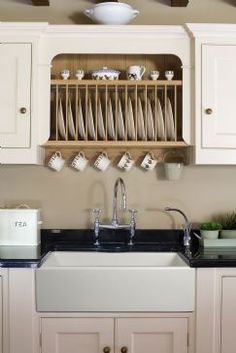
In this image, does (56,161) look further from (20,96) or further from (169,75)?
(169,75)

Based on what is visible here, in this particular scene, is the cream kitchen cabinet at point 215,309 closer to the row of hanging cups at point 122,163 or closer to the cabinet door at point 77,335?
the cabinet door at point 77,335

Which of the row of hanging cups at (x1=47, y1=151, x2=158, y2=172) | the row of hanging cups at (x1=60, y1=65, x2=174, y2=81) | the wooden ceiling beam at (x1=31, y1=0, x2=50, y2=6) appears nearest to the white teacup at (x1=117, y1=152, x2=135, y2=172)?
the row of hanging cups at (x1=47, y1=151, x2=158, y2=172)

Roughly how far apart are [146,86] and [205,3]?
2.29 ft

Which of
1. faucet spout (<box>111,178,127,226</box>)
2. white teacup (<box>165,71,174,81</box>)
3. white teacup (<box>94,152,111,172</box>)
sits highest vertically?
white teacup (<box>165,71,174,81</box>)

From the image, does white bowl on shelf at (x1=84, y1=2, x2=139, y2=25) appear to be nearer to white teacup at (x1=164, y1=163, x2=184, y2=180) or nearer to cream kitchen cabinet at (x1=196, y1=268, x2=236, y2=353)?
white teacup at (x1=164, y1=163, x2=184, y2=180)

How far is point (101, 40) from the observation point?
2.49 m

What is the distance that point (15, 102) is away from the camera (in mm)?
2457

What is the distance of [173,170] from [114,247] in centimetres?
54

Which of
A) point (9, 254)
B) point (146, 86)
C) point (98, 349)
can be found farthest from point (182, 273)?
point (146, 86)

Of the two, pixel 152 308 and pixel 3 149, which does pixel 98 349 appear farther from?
pixel 3 149

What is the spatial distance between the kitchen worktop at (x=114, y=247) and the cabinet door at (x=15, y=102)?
1.82 ft

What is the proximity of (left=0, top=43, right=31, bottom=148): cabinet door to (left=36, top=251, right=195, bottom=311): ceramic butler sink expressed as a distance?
2.33ft

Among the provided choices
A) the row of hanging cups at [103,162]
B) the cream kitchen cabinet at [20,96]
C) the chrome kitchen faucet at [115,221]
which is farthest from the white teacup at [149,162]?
the cream kitchen cabinet at [20,96]

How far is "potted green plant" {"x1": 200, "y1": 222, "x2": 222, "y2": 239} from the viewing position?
2582 millimetres
